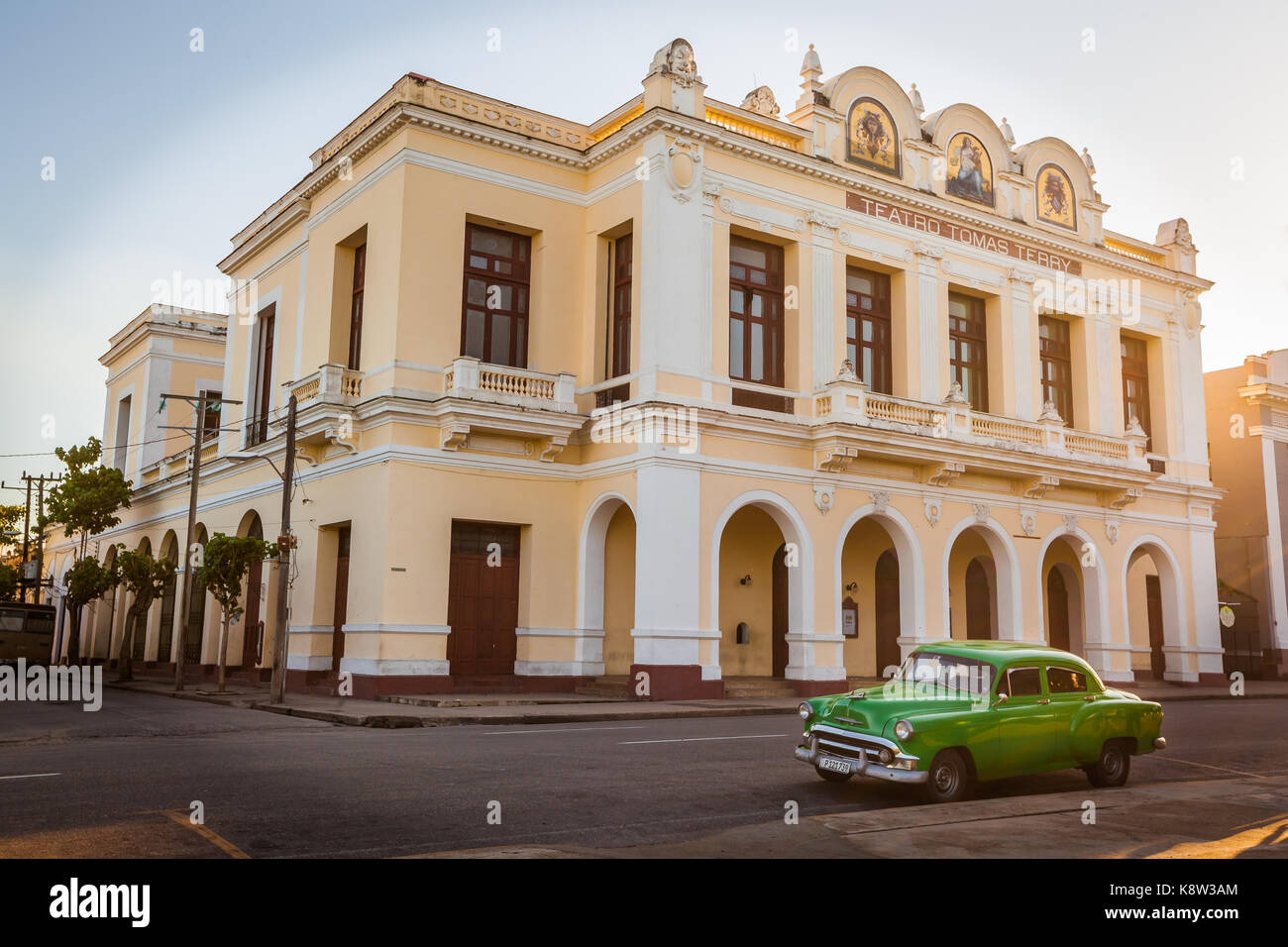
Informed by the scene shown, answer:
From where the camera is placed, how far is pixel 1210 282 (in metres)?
35.5

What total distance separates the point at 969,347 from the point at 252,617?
21.4 meters

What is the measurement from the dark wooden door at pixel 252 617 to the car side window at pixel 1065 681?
2294 cm

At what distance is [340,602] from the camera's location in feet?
82.8

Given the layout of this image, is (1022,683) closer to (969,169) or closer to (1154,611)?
(969,169)

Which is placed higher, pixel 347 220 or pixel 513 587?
pixel 347 220

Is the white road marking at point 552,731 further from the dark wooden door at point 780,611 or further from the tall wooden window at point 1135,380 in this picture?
the tall wooden window at point 1135,380

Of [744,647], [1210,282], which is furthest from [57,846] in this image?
[1210,282]

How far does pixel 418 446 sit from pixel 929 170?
1593cm

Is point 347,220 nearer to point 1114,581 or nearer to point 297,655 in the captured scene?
point 297,655

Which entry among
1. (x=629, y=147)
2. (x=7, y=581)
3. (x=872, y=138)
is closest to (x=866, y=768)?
(x=629, y=147)

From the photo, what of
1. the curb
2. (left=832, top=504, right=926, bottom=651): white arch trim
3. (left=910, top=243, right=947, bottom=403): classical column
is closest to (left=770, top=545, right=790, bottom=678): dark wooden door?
(left=832, top=504, right=926, bottom=651): white arch trim

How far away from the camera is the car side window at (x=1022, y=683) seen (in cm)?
1074

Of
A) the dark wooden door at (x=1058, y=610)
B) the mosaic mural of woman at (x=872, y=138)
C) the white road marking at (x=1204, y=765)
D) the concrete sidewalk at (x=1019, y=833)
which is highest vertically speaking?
the mosaic mural of woman at (x=872, y=138)

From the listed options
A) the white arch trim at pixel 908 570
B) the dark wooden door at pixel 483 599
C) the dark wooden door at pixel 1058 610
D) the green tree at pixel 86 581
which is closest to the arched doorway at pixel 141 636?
the green tree at pixel 86 581
